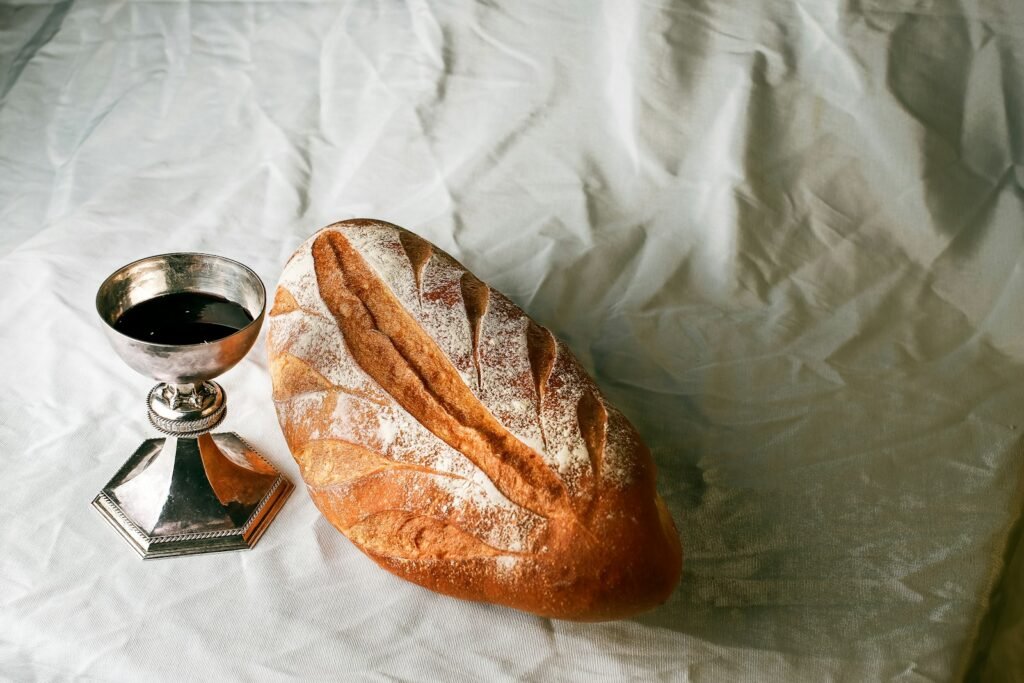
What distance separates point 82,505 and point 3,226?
651 millimetres

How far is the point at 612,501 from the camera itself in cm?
92

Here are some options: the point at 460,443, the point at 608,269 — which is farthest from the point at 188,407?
the point at 608,269

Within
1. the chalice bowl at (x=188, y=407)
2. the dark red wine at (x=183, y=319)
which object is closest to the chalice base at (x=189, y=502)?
the chalice bowl at (x=188, y=407)

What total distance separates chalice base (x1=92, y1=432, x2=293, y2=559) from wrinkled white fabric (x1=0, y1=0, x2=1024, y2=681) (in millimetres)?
21

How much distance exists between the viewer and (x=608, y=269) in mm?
1520

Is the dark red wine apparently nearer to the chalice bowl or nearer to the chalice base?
the chalice bowl

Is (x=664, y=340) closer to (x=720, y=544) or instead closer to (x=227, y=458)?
(x=720, y=544)

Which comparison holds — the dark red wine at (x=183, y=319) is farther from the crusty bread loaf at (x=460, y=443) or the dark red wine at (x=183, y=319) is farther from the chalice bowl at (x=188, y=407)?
the crusty bread loaf at (x=460, y=443)

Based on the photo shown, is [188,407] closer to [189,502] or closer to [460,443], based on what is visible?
[189,502]

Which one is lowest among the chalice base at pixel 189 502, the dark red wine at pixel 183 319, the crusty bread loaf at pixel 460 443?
the chalice base at pixel 189 502

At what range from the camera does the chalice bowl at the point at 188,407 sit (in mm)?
966

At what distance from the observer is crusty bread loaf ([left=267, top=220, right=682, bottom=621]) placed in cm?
91

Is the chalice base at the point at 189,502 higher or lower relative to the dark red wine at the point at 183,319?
lower

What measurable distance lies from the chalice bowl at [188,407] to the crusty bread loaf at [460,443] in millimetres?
85
